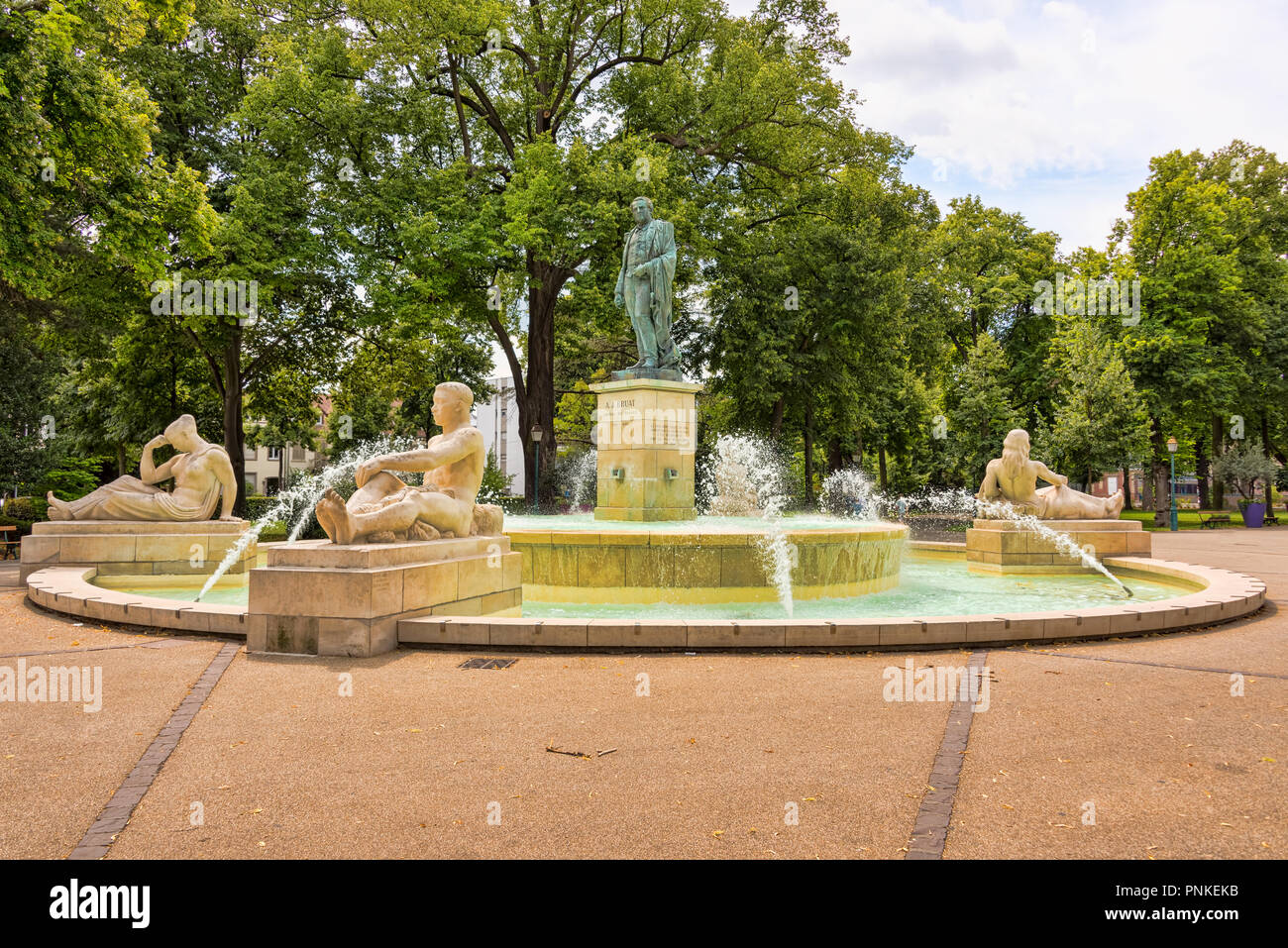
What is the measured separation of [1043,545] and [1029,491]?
3.79 ft

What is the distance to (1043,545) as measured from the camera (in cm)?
1342

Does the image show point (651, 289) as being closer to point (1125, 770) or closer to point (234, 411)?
point (1125, 770)

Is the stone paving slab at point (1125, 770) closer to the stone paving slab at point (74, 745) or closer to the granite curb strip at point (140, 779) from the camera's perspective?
the granite curb strip at point (140, 779)

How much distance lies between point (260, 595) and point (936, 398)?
38412mm

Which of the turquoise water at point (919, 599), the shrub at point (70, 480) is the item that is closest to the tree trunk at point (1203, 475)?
the turquoise water at point (919, 599)

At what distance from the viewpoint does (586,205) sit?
2150cm

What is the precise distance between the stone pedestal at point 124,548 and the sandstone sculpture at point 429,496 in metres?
5.64

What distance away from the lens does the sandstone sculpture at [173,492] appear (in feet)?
39.5

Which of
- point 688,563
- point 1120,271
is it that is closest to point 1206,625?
point 688,563

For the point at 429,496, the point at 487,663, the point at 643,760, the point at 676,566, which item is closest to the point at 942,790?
the point at 643,760

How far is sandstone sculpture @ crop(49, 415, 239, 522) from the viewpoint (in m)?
12.0

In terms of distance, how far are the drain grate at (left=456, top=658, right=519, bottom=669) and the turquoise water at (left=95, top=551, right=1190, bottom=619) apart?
1.95 metres

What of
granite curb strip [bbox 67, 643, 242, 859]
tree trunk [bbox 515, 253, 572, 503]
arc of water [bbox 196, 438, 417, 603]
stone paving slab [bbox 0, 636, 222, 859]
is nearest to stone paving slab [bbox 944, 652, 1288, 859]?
granite curb strip [bbox 67, 643, 242, 859]

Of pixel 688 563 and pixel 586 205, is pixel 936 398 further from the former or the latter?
pixel 688 563
